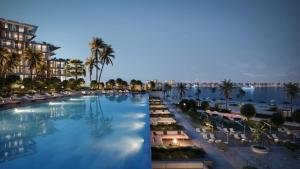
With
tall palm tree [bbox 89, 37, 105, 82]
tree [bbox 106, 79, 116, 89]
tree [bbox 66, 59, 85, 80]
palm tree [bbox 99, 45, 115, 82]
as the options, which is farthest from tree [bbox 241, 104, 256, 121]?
tree [bbox 66, 59, 85, 80]

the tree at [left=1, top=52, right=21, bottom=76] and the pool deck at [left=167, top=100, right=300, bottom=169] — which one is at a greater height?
the tree at [left=1, top=52, right=21, bottom=76]

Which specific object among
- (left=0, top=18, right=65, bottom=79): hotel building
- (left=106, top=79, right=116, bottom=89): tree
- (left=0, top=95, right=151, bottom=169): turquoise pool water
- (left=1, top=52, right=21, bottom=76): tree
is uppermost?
(left=0, top=18, right=65, bottom=79): hotel building

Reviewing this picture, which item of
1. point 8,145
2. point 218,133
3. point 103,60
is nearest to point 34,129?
point 8,145

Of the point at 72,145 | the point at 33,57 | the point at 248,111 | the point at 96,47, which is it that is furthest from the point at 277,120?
the point at 33,57

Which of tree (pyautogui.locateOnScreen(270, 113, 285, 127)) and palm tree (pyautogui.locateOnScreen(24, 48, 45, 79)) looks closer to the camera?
tree (pyautogui.locateOnScreen(270, 113, 285, 127))

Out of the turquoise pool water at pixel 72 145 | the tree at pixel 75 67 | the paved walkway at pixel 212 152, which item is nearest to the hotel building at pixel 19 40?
the tree at pixel 75 67

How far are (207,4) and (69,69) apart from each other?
132ft

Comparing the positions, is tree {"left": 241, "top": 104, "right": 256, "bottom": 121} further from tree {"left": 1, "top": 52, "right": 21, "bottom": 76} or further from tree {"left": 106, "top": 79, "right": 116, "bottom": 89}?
tree {"left": 1, "top": 52, "right": 21, "bottom": 76}

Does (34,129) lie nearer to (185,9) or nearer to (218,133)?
(218,133)

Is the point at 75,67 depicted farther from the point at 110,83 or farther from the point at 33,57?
the point at 33,57

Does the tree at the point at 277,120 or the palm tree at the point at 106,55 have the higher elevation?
the palm tree at the point at 106,55

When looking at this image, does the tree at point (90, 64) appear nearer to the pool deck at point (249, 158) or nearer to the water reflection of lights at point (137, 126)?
the water reflection of lights at point (137, 126)

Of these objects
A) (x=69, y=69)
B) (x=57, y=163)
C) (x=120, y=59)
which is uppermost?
(x=120, y=59)

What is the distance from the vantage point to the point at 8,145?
10672 millimetres
